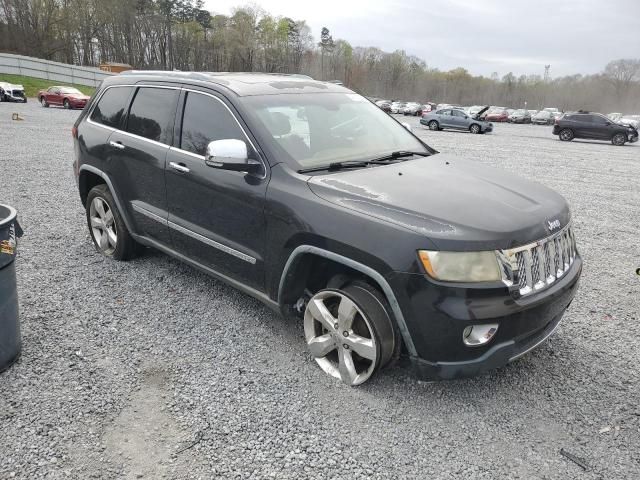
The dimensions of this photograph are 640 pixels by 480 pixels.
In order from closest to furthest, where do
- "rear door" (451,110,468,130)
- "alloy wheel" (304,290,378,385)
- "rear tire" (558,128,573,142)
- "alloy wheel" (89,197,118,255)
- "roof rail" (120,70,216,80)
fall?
"alloy wheel" (304,290,378,385) < "roof rail" (120,70,216,80) < "alloy wheel" (89,197,118,255) < "rear tire" (558,128,573,142) < "rear door" (451,110,468,130)

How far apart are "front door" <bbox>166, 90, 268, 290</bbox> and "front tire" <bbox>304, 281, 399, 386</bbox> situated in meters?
0.52

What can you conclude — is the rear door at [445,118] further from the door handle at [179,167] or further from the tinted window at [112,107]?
the door handle at [179,167]

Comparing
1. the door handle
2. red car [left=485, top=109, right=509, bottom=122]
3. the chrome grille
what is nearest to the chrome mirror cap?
→ the door handle

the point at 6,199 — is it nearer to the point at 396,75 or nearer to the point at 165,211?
the point at 165,211

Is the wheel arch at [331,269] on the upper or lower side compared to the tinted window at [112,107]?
lower

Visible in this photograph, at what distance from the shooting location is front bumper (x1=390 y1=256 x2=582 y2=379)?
2520mm

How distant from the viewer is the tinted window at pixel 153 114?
403 centimetres

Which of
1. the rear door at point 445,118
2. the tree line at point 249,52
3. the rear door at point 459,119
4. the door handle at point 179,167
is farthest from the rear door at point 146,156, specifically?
the tree line at point 249,52

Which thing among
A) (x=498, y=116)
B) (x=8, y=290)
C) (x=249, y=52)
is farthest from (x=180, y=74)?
(x=249, y=52)

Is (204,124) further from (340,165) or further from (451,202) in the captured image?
(451,202)

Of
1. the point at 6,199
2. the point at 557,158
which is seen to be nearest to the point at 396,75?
the point at 557,158

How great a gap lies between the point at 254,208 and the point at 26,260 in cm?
300

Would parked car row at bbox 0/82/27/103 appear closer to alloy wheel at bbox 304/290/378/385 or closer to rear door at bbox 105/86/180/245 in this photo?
rear door at bbox 105/86/180/245

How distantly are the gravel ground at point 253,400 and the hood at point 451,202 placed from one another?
105 cm
